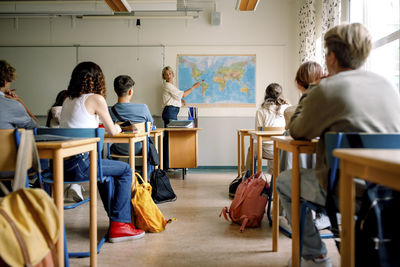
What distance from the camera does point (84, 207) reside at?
10.1 ft

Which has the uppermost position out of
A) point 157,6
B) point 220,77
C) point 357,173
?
point 157,6

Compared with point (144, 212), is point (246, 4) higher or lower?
higher

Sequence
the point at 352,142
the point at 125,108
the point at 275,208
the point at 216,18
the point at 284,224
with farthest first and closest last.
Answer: the point at 216,18
the point at 125,108
the point at 284,224
the point at 275,208
the point at 352,142

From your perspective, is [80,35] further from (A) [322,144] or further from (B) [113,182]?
(A) [322,144]

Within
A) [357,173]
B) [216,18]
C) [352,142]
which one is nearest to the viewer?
[357,173]

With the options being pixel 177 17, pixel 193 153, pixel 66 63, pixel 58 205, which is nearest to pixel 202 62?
pixel 177 17

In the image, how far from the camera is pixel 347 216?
999mm

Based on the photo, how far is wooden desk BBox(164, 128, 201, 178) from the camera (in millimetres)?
4664

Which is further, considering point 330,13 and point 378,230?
point 330,13

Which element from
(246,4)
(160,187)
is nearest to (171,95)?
(246,4)

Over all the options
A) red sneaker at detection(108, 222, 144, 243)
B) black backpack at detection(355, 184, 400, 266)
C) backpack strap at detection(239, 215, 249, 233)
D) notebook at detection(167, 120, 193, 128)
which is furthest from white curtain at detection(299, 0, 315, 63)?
black backpack at detection(355, 184, 400, 266)

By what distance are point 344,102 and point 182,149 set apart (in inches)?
138

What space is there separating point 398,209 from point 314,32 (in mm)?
3873

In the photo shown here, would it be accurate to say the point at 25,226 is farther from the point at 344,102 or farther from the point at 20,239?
the point at 344,102
